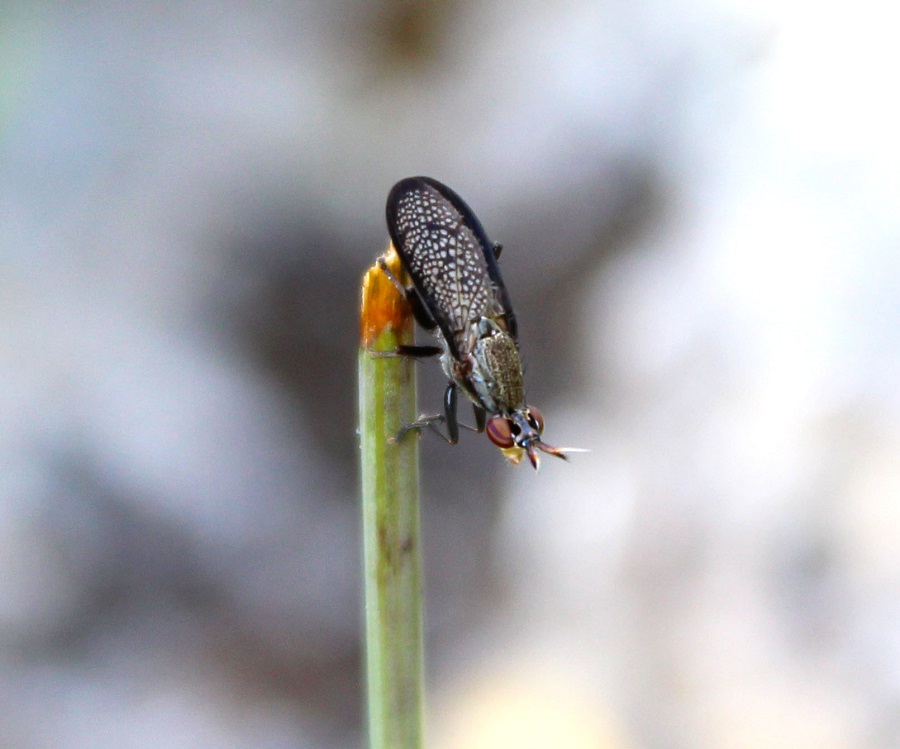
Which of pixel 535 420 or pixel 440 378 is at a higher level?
pixel 440 378

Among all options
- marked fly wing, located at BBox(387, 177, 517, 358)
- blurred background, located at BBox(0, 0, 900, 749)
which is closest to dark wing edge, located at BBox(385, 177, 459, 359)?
marked fly wing, located at BBox(387, 177, 517, 358)

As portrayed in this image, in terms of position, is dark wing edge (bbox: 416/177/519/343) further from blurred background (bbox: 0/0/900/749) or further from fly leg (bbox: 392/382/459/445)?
blurred background (bbox: 0/0/900/749)

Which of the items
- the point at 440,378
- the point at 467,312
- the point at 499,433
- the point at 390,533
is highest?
the point at 440,378

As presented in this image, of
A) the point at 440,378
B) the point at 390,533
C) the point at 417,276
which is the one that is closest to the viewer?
the point at 390,533

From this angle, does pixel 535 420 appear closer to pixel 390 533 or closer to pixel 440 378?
pixel 390 533

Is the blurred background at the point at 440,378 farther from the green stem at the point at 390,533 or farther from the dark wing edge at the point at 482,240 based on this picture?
the green stem at the point at 390,533

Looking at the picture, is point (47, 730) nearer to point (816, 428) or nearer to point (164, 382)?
point (164, 382)

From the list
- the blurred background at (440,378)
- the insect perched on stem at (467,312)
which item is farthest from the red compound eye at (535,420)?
the blurred background at (440,378)

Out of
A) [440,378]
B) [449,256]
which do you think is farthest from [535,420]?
[440,378]
